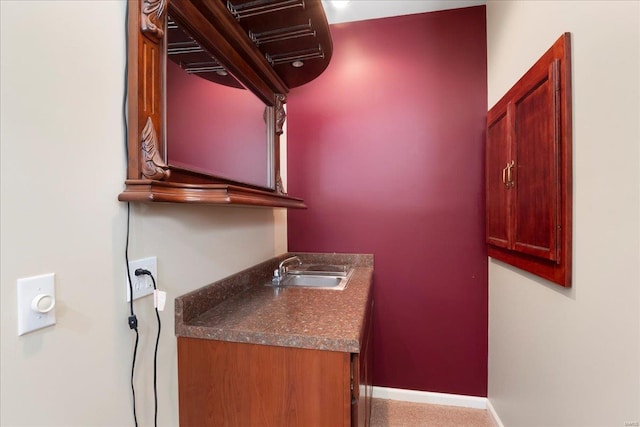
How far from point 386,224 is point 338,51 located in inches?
54.0

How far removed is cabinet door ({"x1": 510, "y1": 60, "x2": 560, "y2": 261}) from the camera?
1.08 metres

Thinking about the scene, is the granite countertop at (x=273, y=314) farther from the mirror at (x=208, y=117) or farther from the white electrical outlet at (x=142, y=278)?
the mirror at (x=208, y=117)

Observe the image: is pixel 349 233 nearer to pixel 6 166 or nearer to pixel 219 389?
pixel 219 389

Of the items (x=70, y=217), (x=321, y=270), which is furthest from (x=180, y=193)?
(x=321, y=270)

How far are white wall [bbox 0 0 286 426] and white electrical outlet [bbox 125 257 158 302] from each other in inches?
1.0

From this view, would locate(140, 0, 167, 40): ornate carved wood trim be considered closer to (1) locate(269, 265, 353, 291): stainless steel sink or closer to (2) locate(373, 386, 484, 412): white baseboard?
(1) locate(269, 265, 353, 291): stainless steel sink

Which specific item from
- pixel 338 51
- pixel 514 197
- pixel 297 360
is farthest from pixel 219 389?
pixel 338 51

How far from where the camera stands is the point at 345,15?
2053mm

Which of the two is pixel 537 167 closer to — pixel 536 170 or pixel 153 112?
pixel 536 170

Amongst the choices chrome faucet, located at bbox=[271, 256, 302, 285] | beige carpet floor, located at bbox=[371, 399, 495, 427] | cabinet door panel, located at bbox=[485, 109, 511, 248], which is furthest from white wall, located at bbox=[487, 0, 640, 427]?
chrome faucet, located at bbox=[271, 256, 302, 285]

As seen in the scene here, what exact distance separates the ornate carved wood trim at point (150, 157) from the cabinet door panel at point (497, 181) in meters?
→ 1.62

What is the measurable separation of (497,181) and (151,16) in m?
1.79

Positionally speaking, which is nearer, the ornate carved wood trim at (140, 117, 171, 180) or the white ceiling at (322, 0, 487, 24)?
the ornate carved wood trim at (140, 117, 171, 180)

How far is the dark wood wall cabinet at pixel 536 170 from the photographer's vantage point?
103 centimetres
